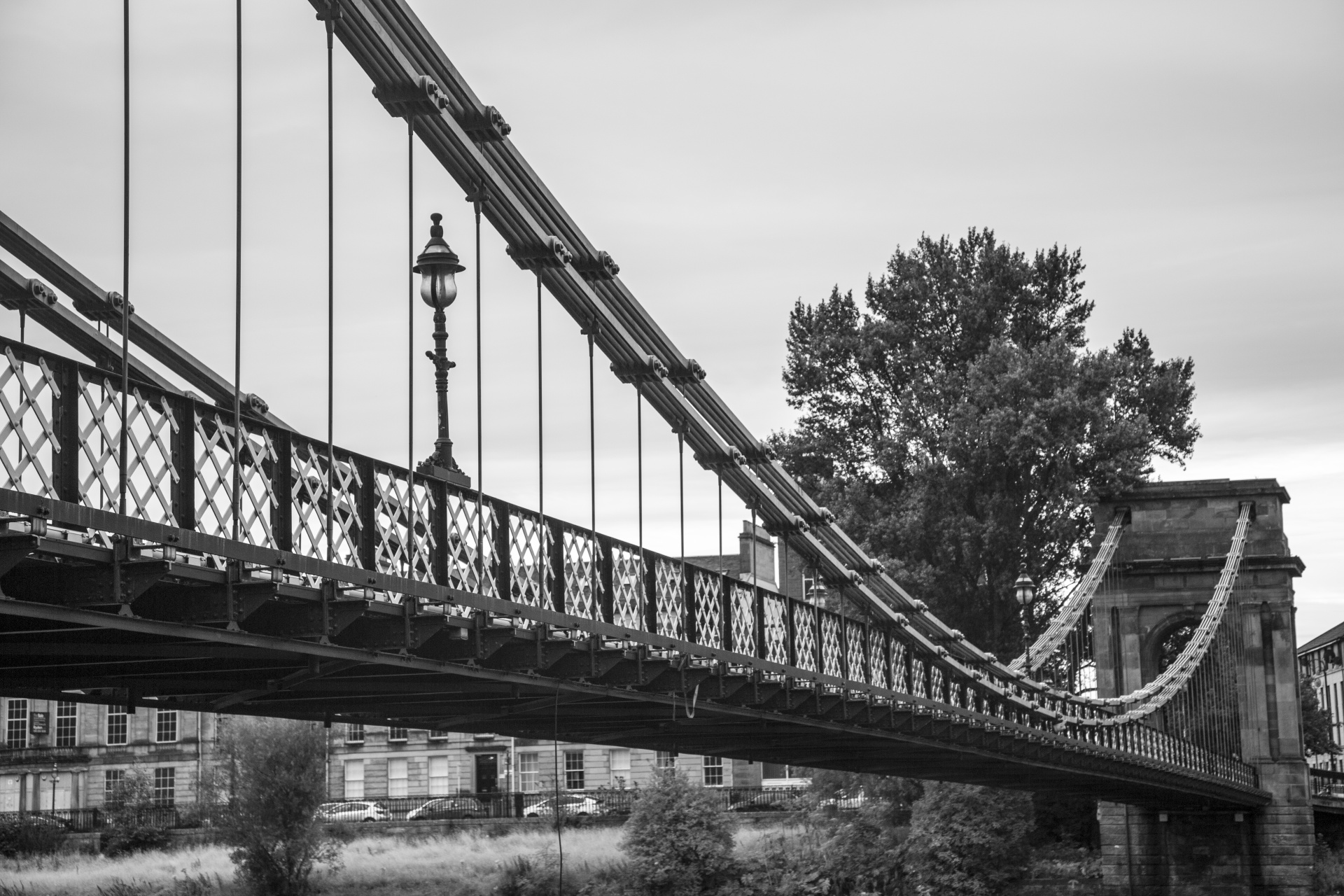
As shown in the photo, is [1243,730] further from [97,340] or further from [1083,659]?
[97,340]

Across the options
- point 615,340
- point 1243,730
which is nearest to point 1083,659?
point 1243,730

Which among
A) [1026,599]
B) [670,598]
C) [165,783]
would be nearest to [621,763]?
[165,783]

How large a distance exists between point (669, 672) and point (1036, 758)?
17.5 m

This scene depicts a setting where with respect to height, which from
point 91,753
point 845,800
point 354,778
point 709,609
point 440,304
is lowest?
point 845,800

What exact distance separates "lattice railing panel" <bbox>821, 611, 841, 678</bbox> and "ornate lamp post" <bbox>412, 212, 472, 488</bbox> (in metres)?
12.6

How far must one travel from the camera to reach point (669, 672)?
80.9 ft

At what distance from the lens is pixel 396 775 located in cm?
7812

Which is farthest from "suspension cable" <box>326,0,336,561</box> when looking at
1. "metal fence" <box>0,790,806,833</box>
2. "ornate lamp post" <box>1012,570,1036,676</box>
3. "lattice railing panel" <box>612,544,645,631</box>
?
"metal fence" <box>0,790,806,833</box>

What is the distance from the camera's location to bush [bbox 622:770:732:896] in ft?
166

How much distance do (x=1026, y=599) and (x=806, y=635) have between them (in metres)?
10.8

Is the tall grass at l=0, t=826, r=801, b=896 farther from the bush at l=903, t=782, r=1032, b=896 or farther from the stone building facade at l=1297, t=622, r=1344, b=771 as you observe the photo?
the stone building facade at l=1297, t=622, r=1344, b=771

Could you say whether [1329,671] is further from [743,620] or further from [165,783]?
[743,620]

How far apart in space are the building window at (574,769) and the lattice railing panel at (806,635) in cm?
4659

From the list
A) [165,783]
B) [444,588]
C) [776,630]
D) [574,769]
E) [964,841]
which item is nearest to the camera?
[444,588]
